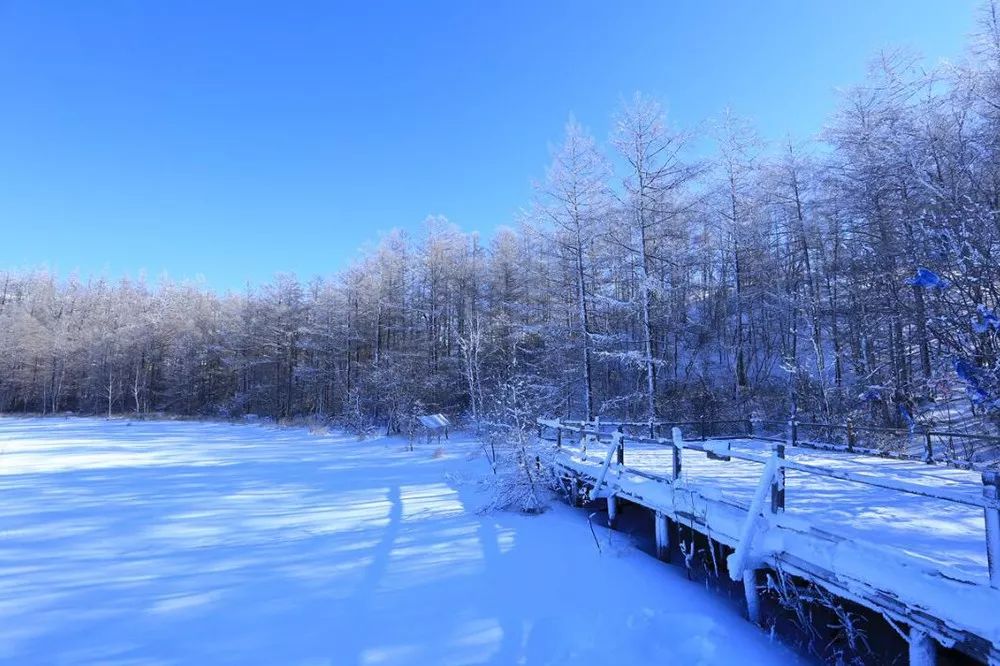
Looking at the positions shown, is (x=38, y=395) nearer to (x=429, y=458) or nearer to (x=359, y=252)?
(x=359, y=252)

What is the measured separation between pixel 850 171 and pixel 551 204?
947 centimetres

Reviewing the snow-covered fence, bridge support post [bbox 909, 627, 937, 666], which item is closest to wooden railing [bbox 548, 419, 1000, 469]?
bridge support post [bbox 909, 627, 937, 666]

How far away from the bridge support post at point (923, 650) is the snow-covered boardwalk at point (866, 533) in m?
0.08

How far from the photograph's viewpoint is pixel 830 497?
6.19 m

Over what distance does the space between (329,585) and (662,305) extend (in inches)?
691

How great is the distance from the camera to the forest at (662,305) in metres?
9.27

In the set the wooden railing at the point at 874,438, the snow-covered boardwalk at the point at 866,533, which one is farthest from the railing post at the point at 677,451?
the wooden railing at the point at 874,438

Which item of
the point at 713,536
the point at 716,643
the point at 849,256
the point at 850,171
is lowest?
the point at 716,643

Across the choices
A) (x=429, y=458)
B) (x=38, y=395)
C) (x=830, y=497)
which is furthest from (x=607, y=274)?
(x=38, y=395)

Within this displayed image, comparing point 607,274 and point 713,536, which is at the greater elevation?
point 607,274

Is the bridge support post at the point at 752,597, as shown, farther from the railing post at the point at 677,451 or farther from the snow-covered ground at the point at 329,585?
the railing post at the point at 677,451

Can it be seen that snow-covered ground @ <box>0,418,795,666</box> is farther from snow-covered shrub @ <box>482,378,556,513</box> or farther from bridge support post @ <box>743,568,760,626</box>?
snow-covered shrub @ <box>482,378,556,513</box>

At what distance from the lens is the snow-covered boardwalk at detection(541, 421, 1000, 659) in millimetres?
2953

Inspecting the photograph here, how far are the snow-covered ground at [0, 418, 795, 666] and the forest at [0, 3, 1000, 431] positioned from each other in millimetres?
4950
